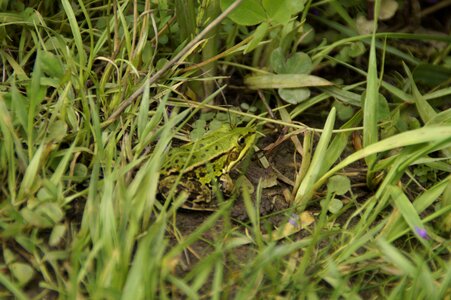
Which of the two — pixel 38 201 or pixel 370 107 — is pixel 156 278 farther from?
pixel 370 107

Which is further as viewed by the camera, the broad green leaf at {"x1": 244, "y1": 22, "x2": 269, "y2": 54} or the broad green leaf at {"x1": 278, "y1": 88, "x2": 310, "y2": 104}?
the broad green leaf at {"x1": 278, "y1": 88, "x2": 310, "y2": 104}

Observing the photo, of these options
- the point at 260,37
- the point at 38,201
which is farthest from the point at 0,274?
the point at 260,37

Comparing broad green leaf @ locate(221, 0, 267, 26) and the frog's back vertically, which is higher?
broad green leaf @ locate(221, 0, 267, 26)

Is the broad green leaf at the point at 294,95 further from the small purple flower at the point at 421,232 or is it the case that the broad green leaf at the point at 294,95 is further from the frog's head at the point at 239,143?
the small purple flower at the point at 421,232

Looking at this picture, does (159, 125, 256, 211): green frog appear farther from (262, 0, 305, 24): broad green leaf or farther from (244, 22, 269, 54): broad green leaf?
(262, 0, 305, 24): broad green leaf

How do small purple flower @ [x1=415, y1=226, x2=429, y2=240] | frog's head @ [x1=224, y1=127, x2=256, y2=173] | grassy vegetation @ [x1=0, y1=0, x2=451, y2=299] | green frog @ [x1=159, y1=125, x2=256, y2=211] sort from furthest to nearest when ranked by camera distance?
frog's head @ [x1=224, y1=127, x2=256, y2=173] → green frog @ [x1=159, y1=125, x2=256, y2=211] → small purple flower @ [x1=415, y1=226, x2=429, y2=240] → grassy vegetation @ [x1=0, y1=0, x2=451, y2=299]

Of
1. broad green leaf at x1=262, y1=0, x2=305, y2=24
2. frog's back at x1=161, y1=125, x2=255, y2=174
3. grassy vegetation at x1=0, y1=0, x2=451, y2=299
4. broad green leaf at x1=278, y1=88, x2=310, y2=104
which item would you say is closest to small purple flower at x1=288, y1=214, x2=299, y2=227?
grassy vegetation at x1=0, y1=0, x2=451, y2=299
